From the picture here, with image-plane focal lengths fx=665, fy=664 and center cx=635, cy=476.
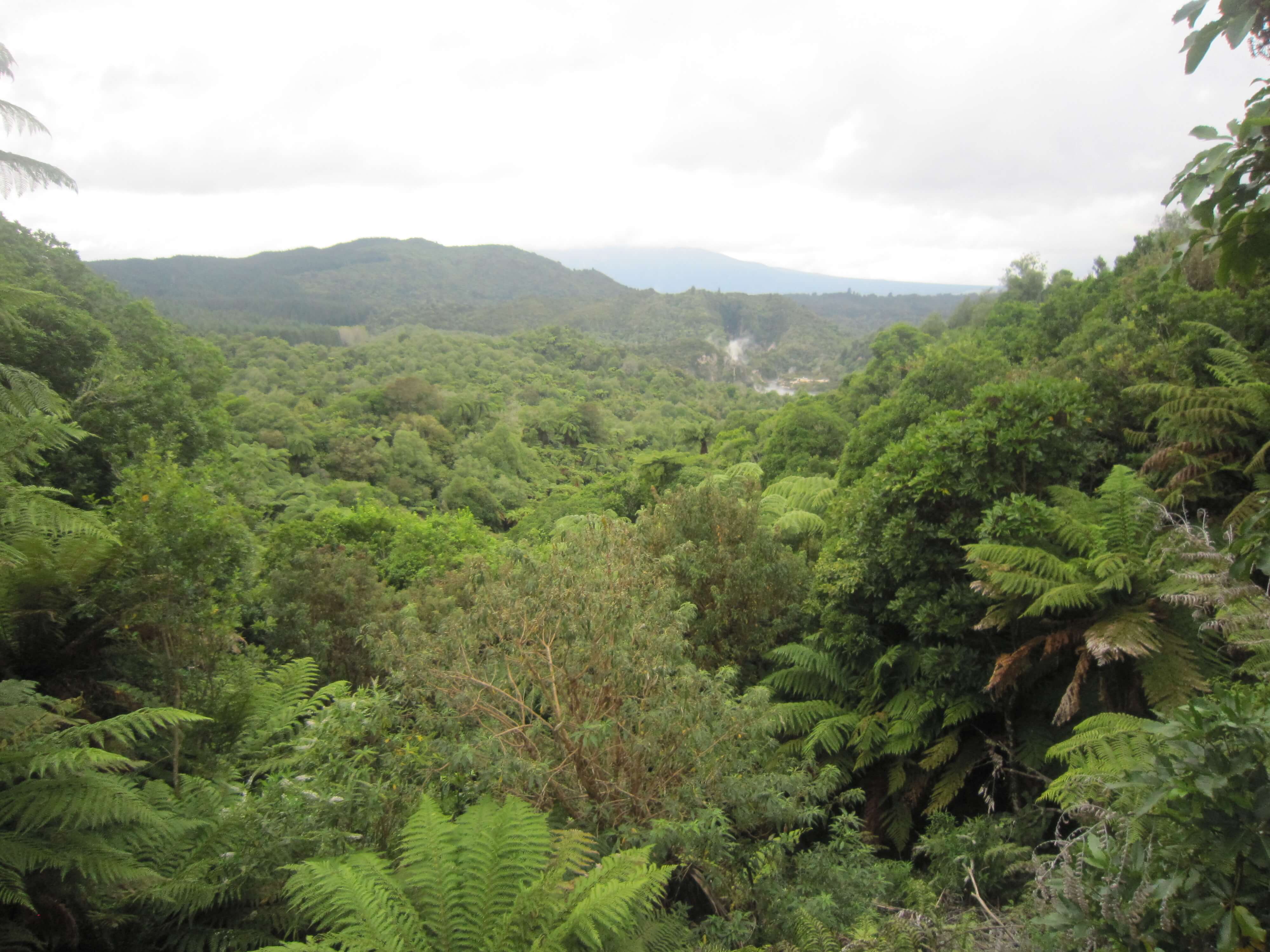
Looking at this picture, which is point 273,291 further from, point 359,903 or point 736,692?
point 359,903

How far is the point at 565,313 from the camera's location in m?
163

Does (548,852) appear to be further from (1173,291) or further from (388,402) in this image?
(388,402)

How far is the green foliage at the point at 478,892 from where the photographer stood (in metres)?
2.47

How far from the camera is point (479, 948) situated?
98.1 inches

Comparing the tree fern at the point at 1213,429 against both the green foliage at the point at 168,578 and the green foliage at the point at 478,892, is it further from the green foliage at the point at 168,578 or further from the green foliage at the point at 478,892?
the green foliage at the point at 168,578

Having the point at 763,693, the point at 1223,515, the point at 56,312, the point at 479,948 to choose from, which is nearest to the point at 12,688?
the point at 479,948

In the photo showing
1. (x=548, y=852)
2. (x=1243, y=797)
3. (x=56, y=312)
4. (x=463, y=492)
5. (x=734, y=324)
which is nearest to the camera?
(x=1243, y=797)

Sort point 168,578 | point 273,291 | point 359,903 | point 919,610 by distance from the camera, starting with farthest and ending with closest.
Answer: point 273,291, point 919,610, point 168,578, point 359,903

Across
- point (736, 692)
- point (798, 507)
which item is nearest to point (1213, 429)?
point (736, 692)

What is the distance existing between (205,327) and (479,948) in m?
121

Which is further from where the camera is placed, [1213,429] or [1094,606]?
[1213,429]

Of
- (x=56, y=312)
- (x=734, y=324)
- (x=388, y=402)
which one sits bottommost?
(x=388, y=402)

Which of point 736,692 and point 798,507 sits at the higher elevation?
point 798,507

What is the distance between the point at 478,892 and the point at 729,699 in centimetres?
267
